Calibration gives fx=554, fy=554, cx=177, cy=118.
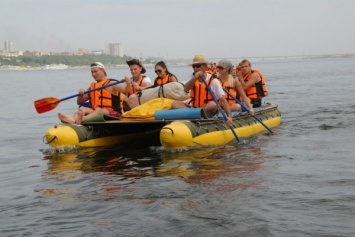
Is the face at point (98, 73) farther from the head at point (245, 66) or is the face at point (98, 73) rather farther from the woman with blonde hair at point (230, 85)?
the head at point (245, 66)

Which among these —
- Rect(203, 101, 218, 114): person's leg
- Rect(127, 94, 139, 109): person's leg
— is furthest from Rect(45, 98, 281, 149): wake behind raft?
Rect(127, 94, 139, 109): person's leg

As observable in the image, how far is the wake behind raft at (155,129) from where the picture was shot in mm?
10320

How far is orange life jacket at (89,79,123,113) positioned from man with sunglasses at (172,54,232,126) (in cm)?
128

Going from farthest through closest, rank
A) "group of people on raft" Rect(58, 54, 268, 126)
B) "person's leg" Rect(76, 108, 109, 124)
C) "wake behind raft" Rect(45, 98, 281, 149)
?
"person's leg" Rect(76, 108, 109, 124) < "group of people on raft" Rect(58, 54, 268, 126) < "wake behind raft" Rect(45, 98, 281, 149)

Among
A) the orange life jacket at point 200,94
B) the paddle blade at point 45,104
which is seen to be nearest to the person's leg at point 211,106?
the orange life jacket at point 200,94

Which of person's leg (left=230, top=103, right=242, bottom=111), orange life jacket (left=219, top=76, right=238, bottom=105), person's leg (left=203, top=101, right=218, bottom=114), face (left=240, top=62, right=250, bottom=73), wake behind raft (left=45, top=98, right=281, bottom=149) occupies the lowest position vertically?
wake behind raft (left=45, top=98, right=281, bottom=149)

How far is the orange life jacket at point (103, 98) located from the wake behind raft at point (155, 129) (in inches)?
17.1

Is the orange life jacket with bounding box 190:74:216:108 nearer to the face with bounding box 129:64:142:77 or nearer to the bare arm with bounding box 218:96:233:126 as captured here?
the bare arm with bounding box 218:96:233:126

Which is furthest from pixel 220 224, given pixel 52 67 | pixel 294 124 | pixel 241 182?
pixel 52 67

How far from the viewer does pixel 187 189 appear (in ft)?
25.2

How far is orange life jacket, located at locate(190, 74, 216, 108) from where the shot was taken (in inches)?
435

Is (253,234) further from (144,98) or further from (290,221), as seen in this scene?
(144,98)

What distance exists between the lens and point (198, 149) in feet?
35.3

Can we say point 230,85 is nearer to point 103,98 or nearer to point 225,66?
point 225,66
